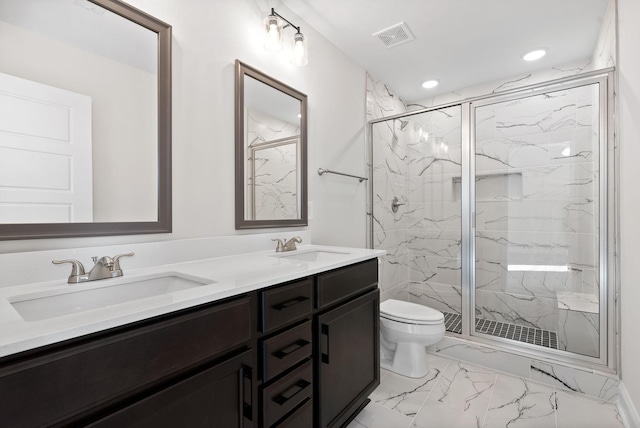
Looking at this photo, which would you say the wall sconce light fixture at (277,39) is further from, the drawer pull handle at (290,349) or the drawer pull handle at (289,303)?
the drawer pull handle at (290,349)

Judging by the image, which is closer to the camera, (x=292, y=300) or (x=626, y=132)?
(x=292, y=300)

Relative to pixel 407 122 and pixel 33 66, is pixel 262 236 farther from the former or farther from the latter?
pixel 407 122

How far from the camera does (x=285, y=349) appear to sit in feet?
3.63

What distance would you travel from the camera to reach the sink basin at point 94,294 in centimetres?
88

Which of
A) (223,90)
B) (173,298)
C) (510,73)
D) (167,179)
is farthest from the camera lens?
(510,73)

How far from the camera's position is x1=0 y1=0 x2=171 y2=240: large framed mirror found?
98 cm

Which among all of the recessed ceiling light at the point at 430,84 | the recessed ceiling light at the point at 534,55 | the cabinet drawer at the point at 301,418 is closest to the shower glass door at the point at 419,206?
the recessed ceiling light at the point at 430,84

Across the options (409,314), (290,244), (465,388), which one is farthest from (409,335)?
(290,244)

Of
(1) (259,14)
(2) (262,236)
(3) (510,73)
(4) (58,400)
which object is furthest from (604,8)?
(4) (58,400)

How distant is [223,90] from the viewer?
1560 millimetres

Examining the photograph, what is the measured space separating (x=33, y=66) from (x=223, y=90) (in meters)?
0.73

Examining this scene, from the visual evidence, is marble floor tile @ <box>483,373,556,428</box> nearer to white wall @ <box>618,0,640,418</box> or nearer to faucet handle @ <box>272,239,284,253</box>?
white wall @ <box>618,0,640,418</box>

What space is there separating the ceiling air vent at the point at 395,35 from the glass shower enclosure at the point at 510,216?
1.89 feet

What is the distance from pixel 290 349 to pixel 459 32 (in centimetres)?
239
